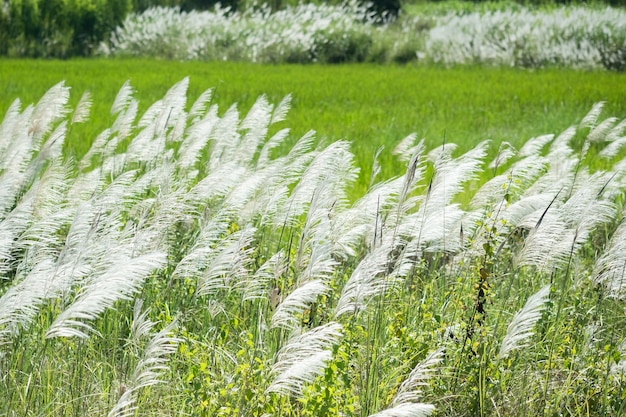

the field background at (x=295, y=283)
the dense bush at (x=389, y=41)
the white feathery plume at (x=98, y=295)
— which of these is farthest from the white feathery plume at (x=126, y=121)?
the dense bush at (x=389, y=41)

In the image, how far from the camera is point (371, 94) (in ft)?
37.0

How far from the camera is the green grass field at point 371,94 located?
8.46 metres

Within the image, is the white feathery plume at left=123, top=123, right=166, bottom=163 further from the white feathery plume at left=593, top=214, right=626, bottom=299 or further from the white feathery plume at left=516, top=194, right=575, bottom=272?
the white feathery plume at left=593, top=214, right=626, bottom=299

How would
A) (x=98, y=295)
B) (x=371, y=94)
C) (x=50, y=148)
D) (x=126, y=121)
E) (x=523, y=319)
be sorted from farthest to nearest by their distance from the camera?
(x=371, y=94)
(x=126, y=121)
(x=50, y=148)
(x=523, y=319)
(x=98, y=295)

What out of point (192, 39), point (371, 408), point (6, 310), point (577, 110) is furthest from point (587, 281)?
point (192, 39)

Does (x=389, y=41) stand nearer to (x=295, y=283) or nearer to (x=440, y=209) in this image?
(x=440, y=209)

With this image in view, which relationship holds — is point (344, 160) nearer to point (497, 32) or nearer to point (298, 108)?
point (298, 108)

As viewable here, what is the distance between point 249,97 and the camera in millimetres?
10641

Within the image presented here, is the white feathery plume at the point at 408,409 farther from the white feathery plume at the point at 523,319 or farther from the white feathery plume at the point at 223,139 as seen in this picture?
the white feathery plume at the point at 223,139

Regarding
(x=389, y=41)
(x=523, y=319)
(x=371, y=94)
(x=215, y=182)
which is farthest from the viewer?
(x=389, y=41)

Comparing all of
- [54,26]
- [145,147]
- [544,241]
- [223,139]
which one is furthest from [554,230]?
[54,26]

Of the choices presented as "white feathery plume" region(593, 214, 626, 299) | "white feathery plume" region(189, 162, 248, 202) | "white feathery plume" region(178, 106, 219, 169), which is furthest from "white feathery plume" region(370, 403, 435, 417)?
"white feathery plume" region(178, 106, 219, 169)

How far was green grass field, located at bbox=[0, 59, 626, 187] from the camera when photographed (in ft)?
27.8

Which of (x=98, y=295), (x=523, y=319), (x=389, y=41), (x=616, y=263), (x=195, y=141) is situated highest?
(x=98, y=295)
